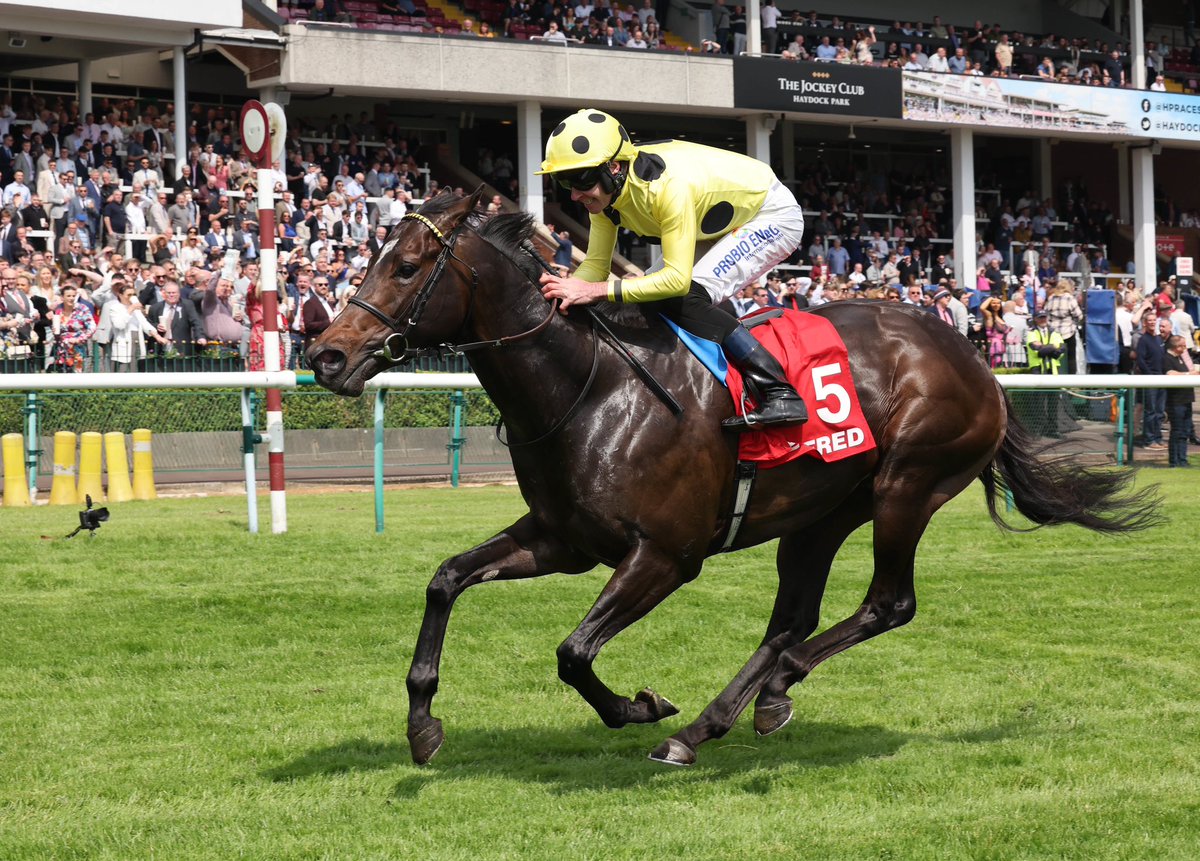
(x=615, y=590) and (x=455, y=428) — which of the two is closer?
(x=615, y=590)

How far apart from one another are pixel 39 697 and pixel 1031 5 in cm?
3800

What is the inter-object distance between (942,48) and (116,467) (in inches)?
945

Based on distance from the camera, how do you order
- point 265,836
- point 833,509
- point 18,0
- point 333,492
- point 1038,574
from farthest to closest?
point 18,0 < point 333,492 < point 1038,574 < point 833,509 < point 265,836

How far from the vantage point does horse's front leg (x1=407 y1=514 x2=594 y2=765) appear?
4.75 meters

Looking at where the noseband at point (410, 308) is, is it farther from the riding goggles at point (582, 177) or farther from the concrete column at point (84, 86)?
the concrete column at point (84, 86)

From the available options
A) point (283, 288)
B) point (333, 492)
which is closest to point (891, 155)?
point (283, 288)

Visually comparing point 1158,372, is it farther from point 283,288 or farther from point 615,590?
point 615,590

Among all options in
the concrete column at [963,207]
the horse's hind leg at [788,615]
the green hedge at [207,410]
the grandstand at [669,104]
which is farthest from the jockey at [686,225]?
the concrete column at [963,207]

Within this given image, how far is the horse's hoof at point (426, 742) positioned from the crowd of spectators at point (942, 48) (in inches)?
1009

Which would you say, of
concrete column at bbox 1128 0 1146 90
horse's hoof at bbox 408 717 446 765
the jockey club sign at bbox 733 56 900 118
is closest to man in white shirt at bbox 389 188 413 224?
the jockey club sign at bbox 733 56 900 118

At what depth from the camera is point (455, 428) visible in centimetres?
1464

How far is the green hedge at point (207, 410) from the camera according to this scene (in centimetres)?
1327

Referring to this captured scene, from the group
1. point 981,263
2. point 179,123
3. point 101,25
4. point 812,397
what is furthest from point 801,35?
point 812,397

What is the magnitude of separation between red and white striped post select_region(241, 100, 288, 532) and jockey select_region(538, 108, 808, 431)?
4.74m
